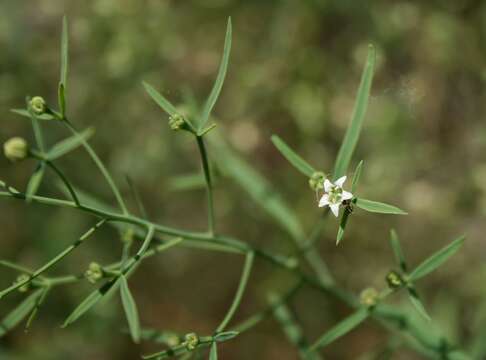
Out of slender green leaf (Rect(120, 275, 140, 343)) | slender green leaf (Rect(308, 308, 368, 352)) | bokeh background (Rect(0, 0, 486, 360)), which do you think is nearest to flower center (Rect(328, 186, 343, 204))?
slender green leaf (Rect(308, 308, 368, 352))

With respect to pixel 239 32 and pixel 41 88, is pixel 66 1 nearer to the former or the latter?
pixel 41 88

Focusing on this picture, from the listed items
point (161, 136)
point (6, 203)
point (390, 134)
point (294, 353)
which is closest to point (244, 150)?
point (161, 136)

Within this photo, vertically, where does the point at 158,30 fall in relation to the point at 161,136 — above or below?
above

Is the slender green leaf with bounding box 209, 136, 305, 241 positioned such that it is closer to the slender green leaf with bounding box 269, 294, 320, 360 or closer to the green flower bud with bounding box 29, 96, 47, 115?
the slender green leaf with bounding box 269, 294, 320, 360

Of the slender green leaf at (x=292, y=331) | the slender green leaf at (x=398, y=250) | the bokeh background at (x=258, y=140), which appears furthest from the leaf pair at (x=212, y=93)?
the bokeh background at (x=258, y=140)

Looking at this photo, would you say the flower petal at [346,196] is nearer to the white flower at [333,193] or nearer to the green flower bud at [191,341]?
the white flower at [333,193]

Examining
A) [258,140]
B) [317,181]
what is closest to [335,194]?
[317,181]

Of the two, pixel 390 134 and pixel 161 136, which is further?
pixel 161 136
